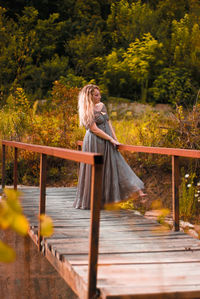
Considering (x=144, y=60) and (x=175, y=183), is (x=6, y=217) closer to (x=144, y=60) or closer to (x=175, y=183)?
(x=175, y=183)

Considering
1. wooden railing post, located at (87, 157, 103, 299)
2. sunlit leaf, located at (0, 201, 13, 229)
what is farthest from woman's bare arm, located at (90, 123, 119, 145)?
sunlit leaf, located at (0, 201, 13, 229)

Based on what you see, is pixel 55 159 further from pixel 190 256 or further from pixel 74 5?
pixel 74 5

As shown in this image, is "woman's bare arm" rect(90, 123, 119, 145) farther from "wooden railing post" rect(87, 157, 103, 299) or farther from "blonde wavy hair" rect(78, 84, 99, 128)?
"wooden railing post" rect(87, 157, 103, 299)

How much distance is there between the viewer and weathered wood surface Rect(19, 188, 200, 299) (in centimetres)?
211

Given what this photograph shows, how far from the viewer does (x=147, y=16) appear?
18.2 meters

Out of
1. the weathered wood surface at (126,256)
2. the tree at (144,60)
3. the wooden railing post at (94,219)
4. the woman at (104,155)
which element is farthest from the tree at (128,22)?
the wooden railing post at (94,219)

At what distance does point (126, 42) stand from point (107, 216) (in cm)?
1536

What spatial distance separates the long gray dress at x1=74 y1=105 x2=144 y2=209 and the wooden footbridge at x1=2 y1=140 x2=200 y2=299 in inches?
11.3

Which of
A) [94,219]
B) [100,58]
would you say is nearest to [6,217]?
[94,219]

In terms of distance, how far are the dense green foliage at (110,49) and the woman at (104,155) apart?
419 inches

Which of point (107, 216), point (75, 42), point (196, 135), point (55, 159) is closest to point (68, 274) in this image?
point (107, 216)

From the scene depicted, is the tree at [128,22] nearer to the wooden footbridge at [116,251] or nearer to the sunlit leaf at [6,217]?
the wooden footbridge at [116,251]

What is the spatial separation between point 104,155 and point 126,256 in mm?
2116

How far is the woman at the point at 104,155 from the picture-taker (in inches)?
183
